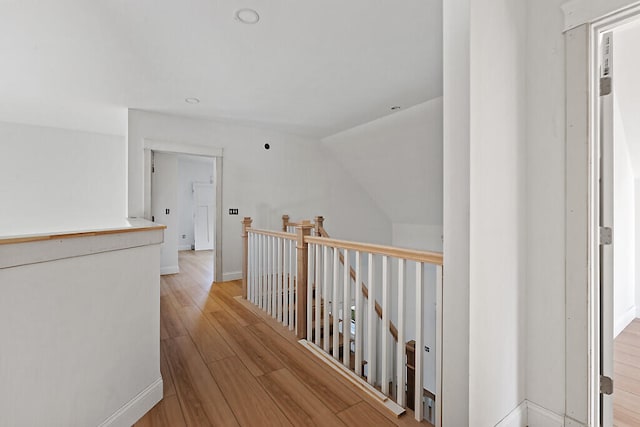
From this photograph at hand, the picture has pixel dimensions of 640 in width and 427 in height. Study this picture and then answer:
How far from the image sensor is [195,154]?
13.9 ft

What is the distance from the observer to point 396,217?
620 cm

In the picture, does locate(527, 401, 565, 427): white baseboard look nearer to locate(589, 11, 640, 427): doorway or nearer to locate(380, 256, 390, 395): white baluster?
locate(589, 11, 640, 427): doorway

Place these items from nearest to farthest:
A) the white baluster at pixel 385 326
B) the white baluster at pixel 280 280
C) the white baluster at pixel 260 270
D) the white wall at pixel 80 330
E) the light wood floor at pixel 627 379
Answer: the white wall at pixel 80 330 < the light wood floor at pixel 627 379 < the white baluster at pixel 385 326 < the white baluster at pixel 280 280 < the white baluster at pixel 260 270

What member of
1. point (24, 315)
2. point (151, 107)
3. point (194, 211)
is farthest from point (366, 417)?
point (194, 211)

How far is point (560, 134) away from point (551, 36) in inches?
18.8

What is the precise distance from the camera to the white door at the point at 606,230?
4.35 ft

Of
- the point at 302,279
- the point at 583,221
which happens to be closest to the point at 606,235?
the point at 583,221

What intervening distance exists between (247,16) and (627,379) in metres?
3.42

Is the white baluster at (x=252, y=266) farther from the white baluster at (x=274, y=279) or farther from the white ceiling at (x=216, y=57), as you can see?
the white ceiling at (x=216, y=57)

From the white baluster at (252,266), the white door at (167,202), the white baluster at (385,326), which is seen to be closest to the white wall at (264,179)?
the white door at (167,202)

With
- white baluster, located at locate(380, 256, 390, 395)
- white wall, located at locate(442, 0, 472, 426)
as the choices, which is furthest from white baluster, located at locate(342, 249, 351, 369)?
white wall, located at locate(442, 0, 472, 426)

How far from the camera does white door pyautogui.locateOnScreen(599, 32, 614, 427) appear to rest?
1.33m

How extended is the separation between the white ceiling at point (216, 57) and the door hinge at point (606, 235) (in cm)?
160

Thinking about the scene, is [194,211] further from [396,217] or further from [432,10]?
[432,10]
